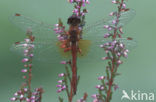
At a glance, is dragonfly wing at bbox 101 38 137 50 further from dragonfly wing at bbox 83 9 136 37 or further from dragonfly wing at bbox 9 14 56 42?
dragonfly wing at bbox 9 14 56 42

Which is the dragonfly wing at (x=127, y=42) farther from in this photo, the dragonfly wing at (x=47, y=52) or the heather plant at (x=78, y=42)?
the dragonfly wing at (x=47, y=52)

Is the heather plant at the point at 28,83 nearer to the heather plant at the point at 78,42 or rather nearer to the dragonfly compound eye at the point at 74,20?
the heather plant at the point at 78,42

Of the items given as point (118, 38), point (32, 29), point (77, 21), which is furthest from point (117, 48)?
point (32, 29)

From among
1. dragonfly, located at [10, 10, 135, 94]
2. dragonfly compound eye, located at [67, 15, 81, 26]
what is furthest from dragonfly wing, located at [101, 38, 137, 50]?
dragonfly compound eye, located at [67, 15, 81, 26]

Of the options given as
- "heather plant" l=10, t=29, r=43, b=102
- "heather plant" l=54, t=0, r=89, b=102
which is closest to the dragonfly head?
"heather plant" l=54, t=0, r=89, b=102

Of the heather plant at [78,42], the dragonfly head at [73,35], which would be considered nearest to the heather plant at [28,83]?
the heather plant at [78,42]

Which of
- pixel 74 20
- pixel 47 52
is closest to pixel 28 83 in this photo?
pixel 47 52

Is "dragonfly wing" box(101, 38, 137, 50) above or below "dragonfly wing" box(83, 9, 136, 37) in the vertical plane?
below

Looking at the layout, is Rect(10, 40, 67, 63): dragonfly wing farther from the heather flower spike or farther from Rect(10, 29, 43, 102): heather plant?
the heather flower spike

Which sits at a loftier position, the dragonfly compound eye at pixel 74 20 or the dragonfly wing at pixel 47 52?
the dragonfly compound eye at pixel 74 20
